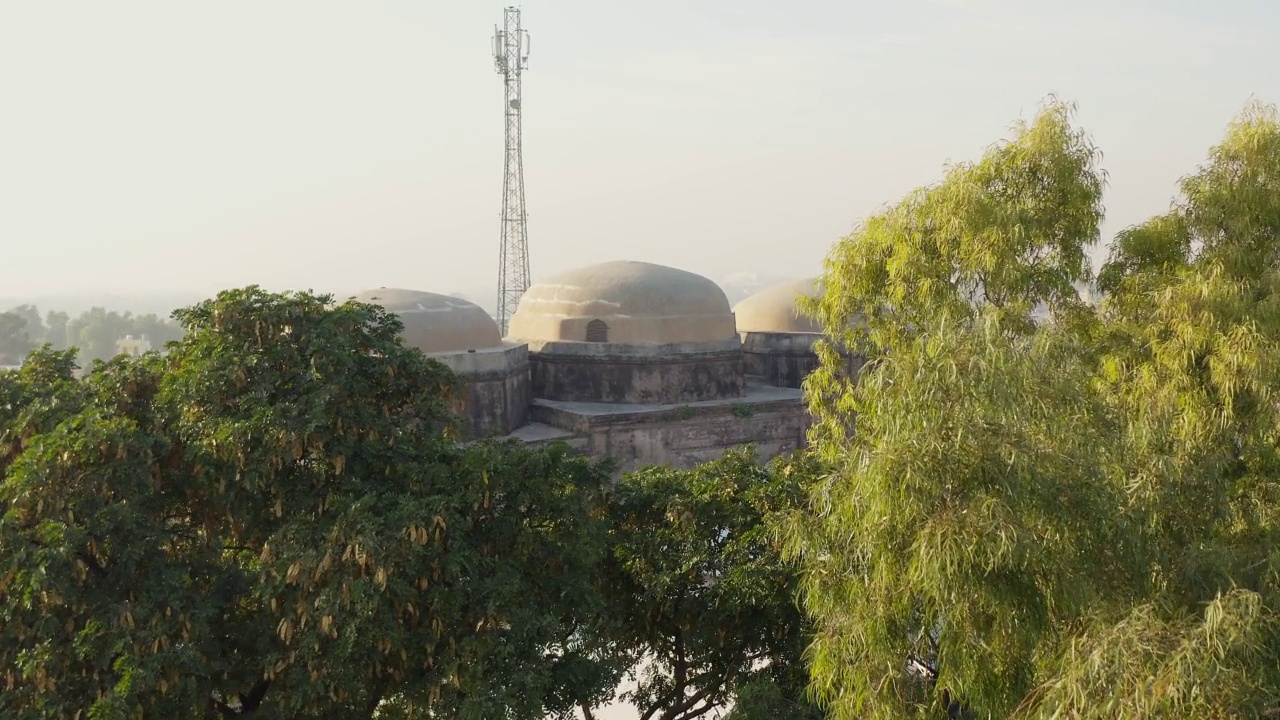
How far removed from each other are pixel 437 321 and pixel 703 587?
9719 millimetres

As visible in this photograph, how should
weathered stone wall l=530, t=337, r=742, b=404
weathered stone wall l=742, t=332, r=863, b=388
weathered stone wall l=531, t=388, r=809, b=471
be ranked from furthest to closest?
weathered stone wall l=742, t=332, r=863, b=388
weathered stone wall l=530, t=337, r=742, b=404
weathered stone wall l=531, t=388, r=809, b=471

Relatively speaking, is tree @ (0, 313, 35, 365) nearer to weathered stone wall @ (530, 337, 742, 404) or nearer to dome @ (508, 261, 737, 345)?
dome @ (508, 261, 737, 345)

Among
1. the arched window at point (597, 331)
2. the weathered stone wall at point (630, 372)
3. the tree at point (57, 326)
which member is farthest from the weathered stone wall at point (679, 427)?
the tree at point (57, 326)

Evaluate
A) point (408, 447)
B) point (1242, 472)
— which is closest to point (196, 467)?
point (408, 447)

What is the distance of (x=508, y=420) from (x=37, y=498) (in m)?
11.3

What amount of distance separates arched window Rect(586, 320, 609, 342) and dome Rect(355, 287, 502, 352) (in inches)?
70.1

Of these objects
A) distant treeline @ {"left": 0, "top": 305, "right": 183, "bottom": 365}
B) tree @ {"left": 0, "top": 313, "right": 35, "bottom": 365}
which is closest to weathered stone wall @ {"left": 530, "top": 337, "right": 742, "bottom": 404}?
tree @ {"left": 0, "top": 313, "right": 35, "bottom": 365}

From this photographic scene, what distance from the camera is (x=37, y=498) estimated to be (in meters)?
5.62

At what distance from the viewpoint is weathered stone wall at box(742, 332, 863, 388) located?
20.3 meters

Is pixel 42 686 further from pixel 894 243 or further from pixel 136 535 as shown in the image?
pixel 894 243

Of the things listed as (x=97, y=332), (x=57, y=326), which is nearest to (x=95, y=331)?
(x=97, y=332)

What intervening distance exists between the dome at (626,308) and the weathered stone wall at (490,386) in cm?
172

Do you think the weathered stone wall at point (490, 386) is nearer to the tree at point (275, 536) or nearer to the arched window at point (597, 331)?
the arched window at point (597, 331)

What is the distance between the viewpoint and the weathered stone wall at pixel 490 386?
16094 millimetres
